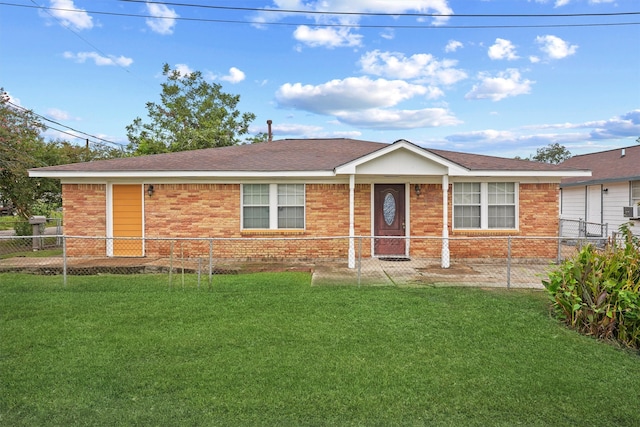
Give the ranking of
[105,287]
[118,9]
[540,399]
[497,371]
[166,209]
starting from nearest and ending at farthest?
[540,399], [497,371], [105,287], [166,209], [118,9]

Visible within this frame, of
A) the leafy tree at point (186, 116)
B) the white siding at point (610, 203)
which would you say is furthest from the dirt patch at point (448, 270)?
the leafy tree at point (186, 116)

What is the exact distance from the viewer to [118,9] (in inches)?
643

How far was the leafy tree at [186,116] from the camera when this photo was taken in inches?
1193

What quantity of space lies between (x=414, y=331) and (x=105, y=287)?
19.5 ft

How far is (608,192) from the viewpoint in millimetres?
17297

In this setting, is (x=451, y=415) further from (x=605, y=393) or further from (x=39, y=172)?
(x=39, y=172)

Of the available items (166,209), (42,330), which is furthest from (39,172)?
(42,330)

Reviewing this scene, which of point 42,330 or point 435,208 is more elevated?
point 435,208

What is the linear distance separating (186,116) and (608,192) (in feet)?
97.2

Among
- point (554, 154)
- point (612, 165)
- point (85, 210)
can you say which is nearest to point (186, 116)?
point (85, 210)

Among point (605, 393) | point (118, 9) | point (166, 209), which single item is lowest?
point (605, 393)

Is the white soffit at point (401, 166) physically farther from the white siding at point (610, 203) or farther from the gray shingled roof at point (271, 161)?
the white siding at point (610, 203)

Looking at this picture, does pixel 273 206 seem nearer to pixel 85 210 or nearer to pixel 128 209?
pixel 128 209

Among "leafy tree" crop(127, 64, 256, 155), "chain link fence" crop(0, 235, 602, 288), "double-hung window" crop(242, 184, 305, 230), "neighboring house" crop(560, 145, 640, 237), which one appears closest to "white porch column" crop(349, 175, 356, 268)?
"chain link fence" crop(0, 235, 602, 288)
